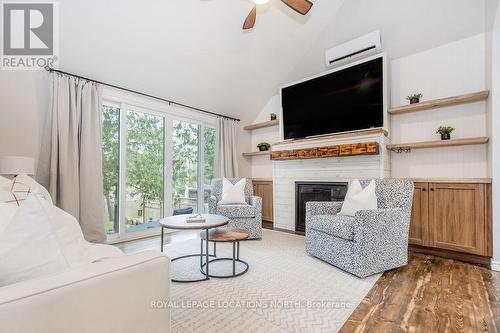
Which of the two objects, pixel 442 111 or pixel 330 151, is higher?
pixel 442 111

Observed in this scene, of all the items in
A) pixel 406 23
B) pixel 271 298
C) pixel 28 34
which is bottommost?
pixel 271 298

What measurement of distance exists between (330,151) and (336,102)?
0.77 m

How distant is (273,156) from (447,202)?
2420 millimetres

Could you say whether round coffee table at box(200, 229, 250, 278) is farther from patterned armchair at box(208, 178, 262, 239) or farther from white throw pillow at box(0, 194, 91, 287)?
white throw pillow at box(0, 194, 91, 287)

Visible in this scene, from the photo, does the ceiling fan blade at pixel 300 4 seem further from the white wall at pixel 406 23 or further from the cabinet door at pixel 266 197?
the cabinet door at pixel 266 197

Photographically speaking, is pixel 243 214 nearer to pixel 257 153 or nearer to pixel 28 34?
pixel 257 153

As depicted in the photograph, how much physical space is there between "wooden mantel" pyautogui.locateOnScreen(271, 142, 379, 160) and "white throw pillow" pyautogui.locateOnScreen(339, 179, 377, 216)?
620 millimetres

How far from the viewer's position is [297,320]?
1.67 metres

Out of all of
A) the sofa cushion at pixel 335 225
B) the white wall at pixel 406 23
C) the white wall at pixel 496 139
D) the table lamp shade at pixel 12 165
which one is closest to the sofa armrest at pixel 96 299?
the sofa cushion at pixel 335 225

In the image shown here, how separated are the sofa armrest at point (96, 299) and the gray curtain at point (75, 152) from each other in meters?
2.64

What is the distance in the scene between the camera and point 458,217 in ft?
9.32

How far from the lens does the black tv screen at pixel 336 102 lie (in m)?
3.48

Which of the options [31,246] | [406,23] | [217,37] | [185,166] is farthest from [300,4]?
[185,166]

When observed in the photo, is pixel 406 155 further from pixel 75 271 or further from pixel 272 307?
pixel 75 271
